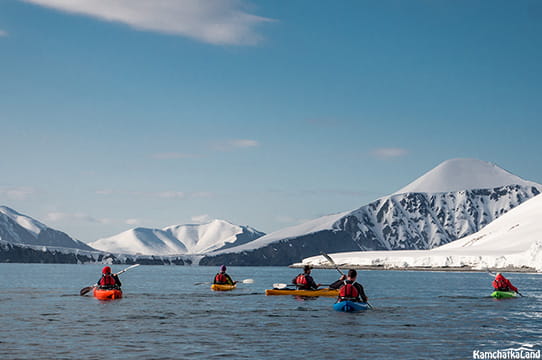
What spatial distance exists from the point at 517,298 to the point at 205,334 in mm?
38767

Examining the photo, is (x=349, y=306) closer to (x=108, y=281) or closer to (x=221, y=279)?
(x=108, y=281)

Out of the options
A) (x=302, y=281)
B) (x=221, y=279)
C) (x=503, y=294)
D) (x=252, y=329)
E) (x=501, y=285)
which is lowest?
(x=252, y=329)

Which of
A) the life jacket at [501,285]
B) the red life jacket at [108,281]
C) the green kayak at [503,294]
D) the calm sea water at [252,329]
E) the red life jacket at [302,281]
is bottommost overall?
the calm sea water at [252,329]

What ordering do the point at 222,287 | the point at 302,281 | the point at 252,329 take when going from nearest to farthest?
the point at 252,329, the point at 302,281, the point at 222,287

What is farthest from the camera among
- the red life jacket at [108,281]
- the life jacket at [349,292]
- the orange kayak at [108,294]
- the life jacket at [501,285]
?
the life jacket at [501,285]

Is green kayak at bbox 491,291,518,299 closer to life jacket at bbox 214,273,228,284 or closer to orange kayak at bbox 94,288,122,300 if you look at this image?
life jacket at bbox 214,273,228,284

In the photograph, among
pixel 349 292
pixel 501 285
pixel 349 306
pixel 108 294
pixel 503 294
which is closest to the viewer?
pixel 349 306

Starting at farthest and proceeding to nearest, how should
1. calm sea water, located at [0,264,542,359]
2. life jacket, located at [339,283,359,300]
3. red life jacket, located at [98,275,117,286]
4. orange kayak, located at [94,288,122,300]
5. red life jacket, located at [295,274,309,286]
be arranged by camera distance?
red life jacket, located at [295,274,309,286] < red life jacket, located at [98,275,117,286] < orange kayak, located at [94,288,122,300] < life jacket, located at [339,283,359,300] < calm sea water, located at [0,264,542,359]

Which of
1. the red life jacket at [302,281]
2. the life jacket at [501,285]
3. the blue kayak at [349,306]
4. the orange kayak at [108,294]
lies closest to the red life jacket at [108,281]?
the orange kayak at [108,294]

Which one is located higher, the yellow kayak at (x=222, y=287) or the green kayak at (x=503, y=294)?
the yellow kayak at (x=222, y=287)

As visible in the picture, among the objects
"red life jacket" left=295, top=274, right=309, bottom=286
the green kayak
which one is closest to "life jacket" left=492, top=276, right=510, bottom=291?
the green kayak

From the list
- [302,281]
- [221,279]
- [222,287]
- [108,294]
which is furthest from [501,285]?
[108,294]

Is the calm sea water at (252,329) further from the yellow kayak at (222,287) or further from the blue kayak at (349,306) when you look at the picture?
the yellow kayak at (222,287)

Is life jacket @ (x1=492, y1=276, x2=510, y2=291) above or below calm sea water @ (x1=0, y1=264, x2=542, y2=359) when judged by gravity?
above
